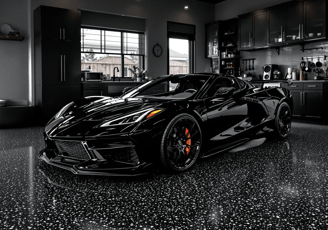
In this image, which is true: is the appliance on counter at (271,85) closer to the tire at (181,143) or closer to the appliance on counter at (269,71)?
the appliance on counter at (269,71)

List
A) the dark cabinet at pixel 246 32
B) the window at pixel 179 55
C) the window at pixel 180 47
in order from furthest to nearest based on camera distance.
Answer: the window at pixel 179 55 < the window at pixel 180 47 < the dark cabinet at pixel 246 32

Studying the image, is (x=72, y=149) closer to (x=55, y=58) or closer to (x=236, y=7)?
(x=55, y=58)

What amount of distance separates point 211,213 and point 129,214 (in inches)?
17.7

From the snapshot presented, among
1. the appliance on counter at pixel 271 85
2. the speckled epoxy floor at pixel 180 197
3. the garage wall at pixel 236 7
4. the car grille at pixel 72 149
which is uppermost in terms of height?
the garage wall at pixel 236 7

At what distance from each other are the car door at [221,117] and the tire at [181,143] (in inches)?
6.0

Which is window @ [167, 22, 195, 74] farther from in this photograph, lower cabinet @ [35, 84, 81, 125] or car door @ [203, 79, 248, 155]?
car door @ [203, 79, 248, 155]

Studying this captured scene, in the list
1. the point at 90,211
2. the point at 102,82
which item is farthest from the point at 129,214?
the point at 102,82

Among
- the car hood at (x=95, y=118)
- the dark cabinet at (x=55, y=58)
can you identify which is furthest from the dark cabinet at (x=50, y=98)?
the car hood at (x=95, y=118)

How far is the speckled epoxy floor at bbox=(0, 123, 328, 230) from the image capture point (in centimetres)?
151

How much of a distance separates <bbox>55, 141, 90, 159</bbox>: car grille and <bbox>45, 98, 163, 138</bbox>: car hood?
0.07 meters

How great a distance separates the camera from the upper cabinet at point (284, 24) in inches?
234

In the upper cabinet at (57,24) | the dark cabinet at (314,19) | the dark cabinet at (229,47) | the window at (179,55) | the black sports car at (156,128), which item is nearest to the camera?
the black sports car at (156,128)

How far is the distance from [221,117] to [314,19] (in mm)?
4545

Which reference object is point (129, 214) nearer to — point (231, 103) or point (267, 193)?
point (267, 193)
